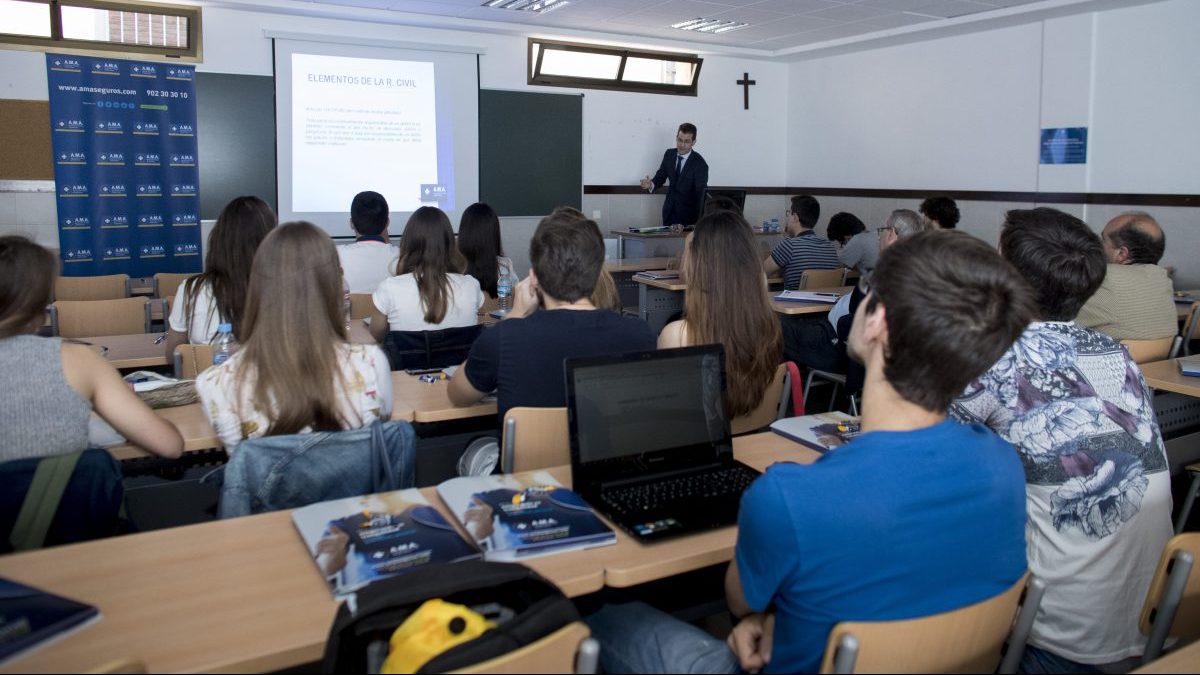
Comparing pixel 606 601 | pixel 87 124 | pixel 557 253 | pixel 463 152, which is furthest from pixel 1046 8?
pixel 87 124

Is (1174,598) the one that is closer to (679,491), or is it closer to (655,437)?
(679,491)

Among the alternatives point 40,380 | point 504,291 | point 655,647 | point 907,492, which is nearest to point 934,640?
point 907,492

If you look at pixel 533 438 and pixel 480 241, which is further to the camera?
pixel 480 241

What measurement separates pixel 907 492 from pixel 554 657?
0.62 meters

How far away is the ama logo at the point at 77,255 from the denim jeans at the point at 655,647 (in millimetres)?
6954

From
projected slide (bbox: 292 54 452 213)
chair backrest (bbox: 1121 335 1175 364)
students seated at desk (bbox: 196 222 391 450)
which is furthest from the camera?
projected slide (bbox: 292 54 452 213)

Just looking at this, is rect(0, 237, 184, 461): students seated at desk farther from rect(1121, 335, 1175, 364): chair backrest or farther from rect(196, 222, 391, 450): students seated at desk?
rect(1121, 335, 1175, 364): chair backrest

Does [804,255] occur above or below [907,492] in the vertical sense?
above

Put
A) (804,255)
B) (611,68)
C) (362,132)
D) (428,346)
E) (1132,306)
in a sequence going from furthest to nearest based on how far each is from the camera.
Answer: (611,68), (362,132), (804,255), (1132,306), (428,346)

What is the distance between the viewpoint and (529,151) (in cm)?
927

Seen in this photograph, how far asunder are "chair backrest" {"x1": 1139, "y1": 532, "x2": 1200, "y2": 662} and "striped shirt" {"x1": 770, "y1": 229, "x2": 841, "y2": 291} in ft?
15.7

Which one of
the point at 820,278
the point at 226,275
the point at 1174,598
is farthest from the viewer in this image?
the point at 820,278

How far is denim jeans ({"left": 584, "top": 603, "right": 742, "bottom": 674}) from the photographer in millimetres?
1600

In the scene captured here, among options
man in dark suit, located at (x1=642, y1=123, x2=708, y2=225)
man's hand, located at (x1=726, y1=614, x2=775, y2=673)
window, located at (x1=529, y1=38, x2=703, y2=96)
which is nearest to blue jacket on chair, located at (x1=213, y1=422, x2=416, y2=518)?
man's hand, located at (x1=726, y1=614, x2=775, y2=673)
